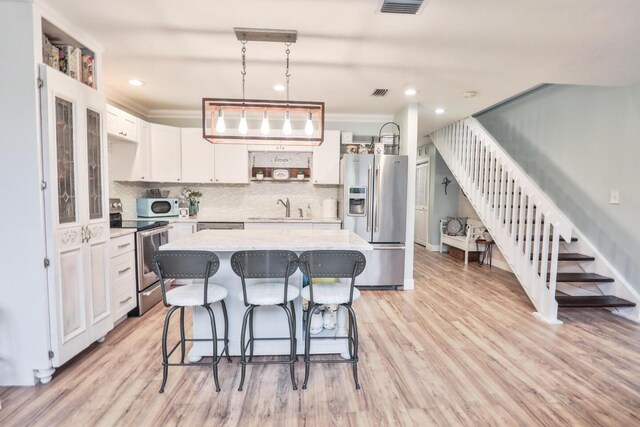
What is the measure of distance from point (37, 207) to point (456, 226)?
6686 mm

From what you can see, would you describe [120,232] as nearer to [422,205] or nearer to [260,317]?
[260,317]

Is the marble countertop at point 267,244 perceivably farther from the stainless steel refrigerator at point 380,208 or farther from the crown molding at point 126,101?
the crown molding at point 126,101

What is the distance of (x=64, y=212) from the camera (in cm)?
214

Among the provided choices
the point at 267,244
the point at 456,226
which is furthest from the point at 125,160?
the point at 456,226

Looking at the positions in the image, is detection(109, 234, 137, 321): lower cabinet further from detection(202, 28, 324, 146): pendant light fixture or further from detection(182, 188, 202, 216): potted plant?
detection(182, 188, 202, 216): potted plant

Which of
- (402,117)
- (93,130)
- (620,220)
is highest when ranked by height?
(402,117)

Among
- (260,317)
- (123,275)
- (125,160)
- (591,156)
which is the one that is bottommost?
(260,317)

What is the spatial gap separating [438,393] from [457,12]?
259 centimetres

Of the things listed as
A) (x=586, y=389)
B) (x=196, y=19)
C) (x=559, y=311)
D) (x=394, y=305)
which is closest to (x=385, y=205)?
(x=394, y=305)

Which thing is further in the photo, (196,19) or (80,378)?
(196,19)

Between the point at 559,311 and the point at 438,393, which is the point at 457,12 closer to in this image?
the point at 438,393

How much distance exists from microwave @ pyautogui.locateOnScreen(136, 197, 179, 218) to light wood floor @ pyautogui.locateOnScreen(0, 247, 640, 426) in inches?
67.2

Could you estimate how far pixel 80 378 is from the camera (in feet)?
6.96

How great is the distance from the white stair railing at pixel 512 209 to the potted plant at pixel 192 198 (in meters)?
4.33
